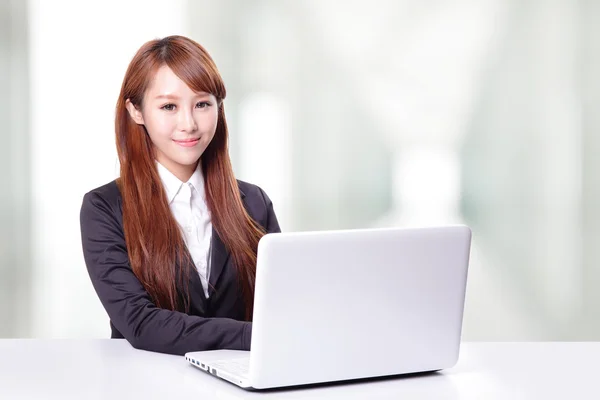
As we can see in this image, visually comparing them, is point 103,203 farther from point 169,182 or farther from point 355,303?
point 355,303

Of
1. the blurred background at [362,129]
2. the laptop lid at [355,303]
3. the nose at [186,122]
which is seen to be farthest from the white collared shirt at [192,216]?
the blurred background at [362,129]

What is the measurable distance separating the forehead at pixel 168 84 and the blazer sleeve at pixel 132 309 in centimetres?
33

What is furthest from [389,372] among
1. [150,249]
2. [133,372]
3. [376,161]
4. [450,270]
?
[376,161]

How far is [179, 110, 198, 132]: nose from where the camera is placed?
2135mm

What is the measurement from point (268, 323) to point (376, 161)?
3.31m

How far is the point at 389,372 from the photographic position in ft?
4.95

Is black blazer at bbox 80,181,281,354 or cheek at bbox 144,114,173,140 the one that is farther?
cheek at bbox 144,114,173,140

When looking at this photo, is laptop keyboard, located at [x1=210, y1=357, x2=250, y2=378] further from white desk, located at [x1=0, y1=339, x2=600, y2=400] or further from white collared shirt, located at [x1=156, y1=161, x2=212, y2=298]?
white collared shirt, located at [x1=156, y1=161, x2=212, y2=298]

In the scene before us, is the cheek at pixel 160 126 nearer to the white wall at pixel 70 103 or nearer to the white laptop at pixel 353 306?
the white laptop at pixel 353 306

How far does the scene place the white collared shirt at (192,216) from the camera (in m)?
2.31

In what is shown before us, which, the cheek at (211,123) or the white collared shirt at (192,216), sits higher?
the cheek at (211,123)

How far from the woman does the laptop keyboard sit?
38 cm

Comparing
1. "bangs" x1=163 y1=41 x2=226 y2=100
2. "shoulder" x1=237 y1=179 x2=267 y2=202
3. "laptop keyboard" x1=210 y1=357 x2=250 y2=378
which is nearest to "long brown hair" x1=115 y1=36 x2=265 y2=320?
"bangs" x1=163 y1=41 x2=226 y2=100

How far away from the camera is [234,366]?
1.53 metres
